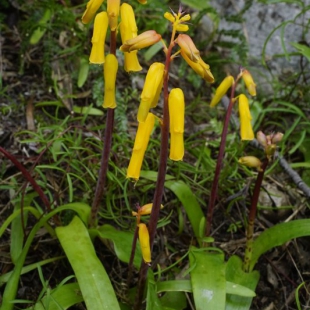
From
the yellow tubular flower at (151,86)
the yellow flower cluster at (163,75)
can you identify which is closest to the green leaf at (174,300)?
the yellow flower cluster at (163,75)

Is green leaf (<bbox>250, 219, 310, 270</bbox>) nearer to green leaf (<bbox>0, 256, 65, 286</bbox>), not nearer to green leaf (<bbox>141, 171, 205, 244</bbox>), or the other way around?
green leaf (<bbox>141, 171, 205, 244</bbox>)

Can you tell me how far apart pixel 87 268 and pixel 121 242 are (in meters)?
0.37

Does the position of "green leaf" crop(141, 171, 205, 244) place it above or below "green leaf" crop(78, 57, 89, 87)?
below

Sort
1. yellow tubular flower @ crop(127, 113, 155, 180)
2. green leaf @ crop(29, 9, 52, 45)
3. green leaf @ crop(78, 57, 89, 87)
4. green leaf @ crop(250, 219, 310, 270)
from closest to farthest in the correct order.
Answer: yellow tubular flower @ crop(127, 113, 155, 180) → green leaf @ crop(250, 219, 310, 270) → green leaf @ crop(78, 57, 89, 87) → green leaf @ crop(29, 9, 52, 45)

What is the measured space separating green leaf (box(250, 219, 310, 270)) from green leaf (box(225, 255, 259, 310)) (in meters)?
0.09

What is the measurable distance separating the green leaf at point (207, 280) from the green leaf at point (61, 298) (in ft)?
2.12

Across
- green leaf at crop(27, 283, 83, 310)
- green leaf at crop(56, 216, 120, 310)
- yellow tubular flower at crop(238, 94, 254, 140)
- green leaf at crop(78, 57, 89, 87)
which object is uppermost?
yellow tubular flower at crop(238, 94, 254, 140)

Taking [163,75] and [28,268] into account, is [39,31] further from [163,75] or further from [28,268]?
[163,75]

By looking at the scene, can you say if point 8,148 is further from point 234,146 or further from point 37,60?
point 234,146

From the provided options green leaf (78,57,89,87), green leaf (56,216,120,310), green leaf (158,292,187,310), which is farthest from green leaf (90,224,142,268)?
green leaf (78,57,89,87)

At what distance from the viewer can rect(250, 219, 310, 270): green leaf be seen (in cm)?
319

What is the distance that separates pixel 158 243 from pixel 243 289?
0.87 meters

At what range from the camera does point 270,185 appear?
422 centimetres

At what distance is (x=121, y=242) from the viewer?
129 inches
